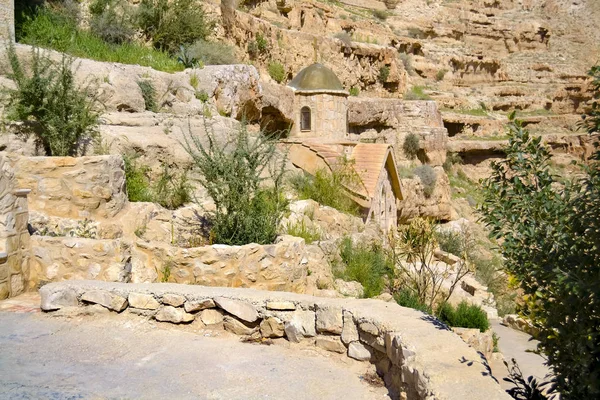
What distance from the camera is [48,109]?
8984mm

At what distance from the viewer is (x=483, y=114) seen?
3650 centimetres

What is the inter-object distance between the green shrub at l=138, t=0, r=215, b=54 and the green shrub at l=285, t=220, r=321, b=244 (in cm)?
815

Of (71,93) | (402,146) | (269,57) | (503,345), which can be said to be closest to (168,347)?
(71,93)

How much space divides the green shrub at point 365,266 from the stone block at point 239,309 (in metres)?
3.76

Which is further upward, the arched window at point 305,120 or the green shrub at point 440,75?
the green shrub at point 440,75

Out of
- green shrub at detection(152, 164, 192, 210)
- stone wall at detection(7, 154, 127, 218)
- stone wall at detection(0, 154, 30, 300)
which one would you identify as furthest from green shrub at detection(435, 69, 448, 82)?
stone wall at detection(0, 154, 30, 300)

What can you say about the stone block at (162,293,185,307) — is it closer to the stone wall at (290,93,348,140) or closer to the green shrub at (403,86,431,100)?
the stone wall at (290,93,348,140)

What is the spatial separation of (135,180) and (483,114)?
31.2 metres

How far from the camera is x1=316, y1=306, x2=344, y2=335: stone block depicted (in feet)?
18.2

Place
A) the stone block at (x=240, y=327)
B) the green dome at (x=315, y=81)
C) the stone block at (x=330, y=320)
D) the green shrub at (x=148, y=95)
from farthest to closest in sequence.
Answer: the green dome at (x=315, y=81) < the green shrub at (x=148, y=95) < the stone block at (x=240, y=327) < the stone block at (x=330, y=320)

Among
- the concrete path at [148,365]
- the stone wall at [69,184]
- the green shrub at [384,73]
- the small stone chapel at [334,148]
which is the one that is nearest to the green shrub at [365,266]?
the concrete path at [148,365]

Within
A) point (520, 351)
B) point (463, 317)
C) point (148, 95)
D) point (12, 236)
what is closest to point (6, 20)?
point (148, 95)

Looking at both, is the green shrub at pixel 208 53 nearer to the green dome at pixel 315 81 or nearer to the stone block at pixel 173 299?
the green dome at pixel 315 81

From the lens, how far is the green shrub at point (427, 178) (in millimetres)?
25438
